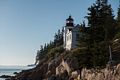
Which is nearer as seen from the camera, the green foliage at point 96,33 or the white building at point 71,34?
the green foliage at point 96,33

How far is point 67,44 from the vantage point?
8962 centimetres

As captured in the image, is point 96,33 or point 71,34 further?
point 71,34

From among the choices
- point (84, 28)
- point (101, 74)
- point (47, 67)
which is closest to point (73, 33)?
point (47, 67)

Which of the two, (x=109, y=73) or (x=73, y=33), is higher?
(x=73, y=33)

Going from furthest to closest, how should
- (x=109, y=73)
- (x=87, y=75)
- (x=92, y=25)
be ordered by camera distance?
(x=92, y=25)
(x=87, y=75)
(x=109, y=73)

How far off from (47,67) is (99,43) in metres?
31.5

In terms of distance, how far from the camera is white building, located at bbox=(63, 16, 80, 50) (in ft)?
276

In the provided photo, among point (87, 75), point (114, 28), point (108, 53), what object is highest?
point (114, 28)

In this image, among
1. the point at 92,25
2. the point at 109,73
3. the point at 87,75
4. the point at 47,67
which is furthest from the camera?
the point at 47,67

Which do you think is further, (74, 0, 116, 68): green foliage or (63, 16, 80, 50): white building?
(63, 16, 80, 50): white building

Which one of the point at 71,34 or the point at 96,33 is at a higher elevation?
the point at 71,34

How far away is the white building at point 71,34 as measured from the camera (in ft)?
276

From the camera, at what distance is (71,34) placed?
3376 inches

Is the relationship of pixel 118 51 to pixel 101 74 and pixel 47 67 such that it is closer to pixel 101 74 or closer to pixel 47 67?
pixel 101 74
